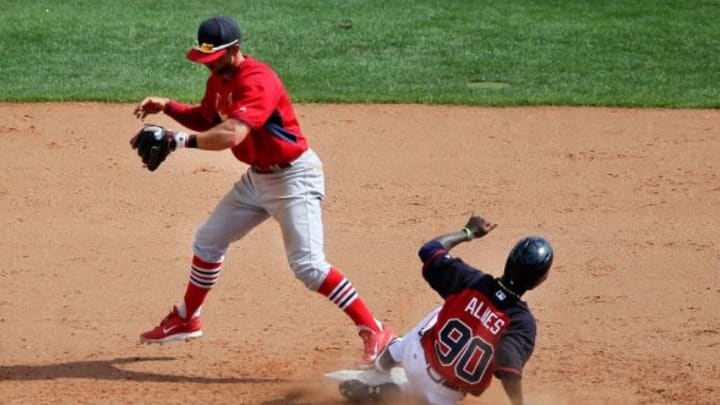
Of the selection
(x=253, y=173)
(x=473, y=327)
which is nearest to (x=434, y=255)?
(x=473, y=327)

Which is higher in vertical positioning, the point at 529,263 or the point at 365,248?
the point at 529,263

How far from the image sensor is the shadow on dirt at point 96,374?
279 inches

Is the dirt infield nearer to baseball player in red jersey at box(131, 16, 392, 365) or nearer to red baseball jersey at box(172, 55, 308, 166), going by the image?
baseball player in red jersey at box(131, 16, 392, 365)

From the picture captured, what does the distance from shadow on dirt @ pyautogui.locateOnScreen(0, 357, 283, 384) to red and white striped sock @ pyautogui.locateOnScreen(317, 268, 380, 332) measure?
539 millimetres

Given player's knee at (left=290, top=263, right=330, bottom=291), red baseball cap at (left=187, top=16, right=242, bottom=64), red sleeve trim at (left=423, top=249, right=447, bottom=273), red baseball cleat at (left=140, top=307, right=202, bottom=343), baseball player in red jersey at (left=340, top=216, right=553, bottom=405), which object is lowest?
red baseball cleat at (left=140, top=307, right=202, bottom=343)

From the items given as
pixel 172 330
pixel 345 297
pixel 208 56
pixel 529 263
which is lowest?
pixel 172 330

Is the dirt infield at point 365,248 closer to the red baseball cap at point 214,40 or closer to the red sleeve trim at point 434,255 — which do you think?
the red sleeve trim at point 434,255

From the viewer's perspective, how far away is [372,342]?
7.03 m

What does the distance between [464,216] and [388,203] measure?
664 mm

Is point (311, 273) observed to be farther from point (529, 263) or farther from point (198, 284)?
point (529, 263)

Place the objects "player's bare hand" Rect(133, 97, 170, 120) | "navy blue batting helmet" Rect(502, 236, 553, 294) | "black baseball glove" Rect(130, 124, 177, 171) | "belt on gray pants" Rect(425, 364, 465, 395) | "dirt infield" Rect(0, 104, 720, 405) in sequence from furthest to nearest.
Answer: "player's bare hand" Rect(133, 97, 170, 120), "dirt infield" Rect(0, 104, 720, 405), "black baseball glove" Rect(130, 124, 177, 171), "belt on gray pants" Rect(425, 364, 465, 395), "navy blue batting helmet" Rect(502, 236, 553, 294)

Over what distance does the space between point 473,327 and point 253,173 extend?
68.1 inches

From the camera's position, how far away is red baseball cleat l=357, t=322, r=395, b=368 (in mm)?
6988

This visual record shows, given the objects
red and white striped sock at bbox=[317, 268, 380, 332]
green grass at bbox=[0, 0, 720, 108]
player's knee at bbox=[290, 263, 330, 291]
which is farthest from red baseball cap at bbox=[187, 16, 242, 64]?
green grass at bbox=[0, 0, 720, 108]
